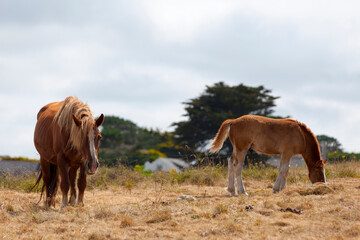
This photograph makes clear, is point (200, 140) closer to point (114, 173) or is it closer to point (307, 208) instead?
point (114, 173)

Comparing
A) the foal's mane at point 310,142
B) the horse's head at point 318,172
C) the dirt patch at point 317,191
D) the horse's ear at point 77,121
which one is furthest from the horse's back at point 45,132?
the horse's head at point 318,172

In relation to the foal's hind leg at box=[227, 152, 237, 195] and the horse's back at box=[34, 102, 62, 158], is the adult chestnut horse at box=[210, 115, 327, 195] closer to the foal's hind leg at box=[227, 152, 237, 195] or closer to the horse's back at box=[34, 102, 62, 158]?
the foal's hind leg at box=[227, 152, 237, 195]

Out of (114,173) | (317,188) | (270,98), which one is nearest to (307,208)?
(317,188)

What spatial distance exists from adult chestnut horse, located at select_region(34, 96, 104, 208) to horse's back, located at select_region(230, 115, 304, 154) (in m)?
3.32

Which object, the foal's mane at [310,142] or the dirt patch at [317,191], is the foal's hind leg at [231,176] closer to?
the dirt patch at [317,191]

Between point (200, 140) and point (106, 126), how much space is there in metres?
31.2

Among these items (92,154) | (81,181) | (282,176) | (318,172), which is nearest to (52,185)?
(81,181)

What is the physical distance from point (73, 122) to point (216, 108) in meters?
26.9

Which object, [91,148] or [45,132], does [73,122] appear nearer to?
[91,148]

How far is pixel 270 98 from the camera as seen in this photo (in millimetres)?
35094

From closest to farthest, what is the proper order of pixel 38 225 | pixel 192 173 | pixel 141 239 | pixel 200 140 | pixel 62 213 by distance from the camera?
pixel 141 239 < pixel 38 225 < pixel 62 213 < pixel 192 173 < pixel 200 140

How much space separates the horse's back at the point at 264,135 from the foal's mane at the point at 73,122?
136 inches

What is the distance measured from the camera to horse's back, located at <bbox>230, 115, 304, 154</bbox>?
394 inches

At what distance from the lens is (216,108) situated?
34562mm
